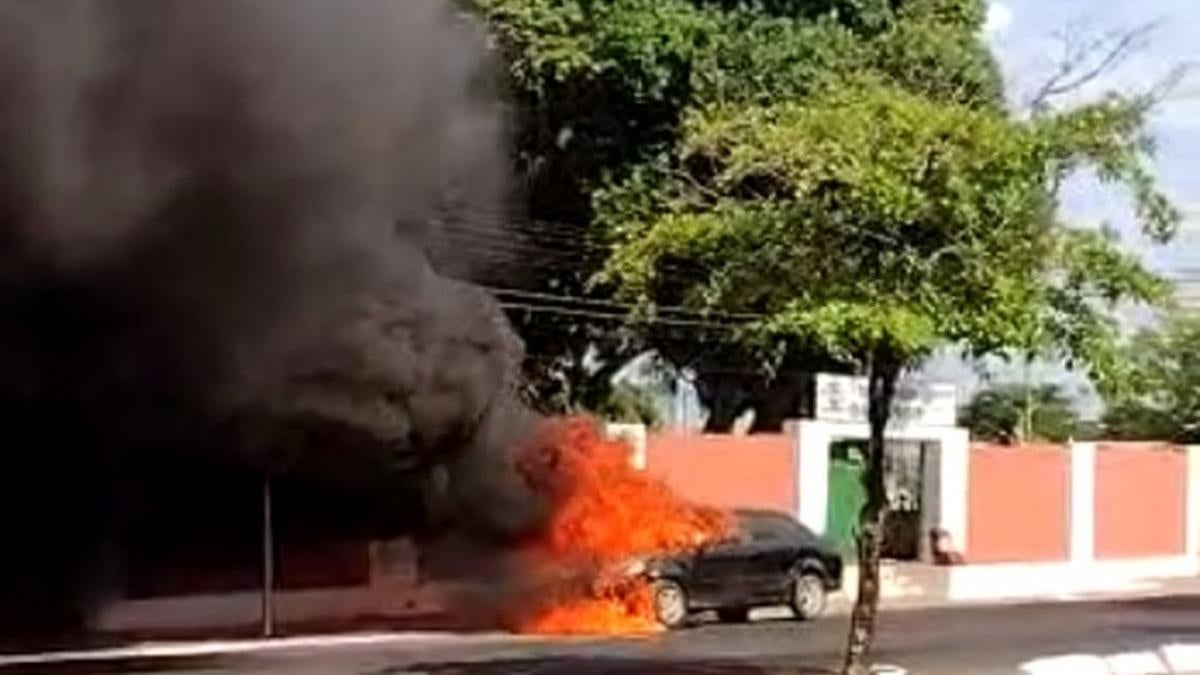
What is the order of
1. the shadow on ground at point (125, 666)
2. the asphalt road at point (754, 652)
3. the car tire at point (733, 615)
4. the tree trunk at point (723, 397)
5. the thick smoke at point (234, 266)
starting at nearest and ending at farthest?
the asphalt road at point (754, 652)
the thick smoke at point (234, 266)
the shadow on ground at point (125, 666)
the car tire at point (733, 615)
the tree trunk at point (723, 397)

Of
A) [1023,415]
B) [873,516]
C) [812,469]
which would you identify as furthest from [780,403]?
[873,516]

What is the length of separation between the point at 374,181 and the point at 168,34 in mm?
4296

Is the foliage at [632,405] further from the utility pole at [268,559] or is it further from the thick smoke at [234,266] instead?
the utility pole at [268,559]

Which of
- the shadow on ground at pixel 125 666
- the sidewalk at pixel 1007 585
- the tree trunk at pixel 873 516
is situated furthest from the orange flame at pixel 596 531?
the tree trunk at pixel 873 516

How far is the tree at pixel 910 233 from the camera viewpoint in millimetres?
14836

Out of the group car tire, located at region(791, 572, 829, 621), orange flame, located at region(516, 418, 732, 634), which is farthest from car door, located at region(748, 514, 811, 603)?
orange flame, located at region(516, 418, 732, 634)

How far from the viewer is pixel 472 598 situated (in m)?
29.4

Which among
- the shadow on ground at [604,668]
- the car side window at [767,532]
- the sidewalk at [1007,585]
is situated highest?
the car side window at [767,532]

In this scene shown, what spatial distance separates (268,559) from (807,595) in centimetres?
663

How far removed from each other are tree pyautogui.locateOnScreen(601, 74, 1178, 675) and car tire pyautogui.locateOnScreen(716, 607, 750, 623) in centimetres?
1257

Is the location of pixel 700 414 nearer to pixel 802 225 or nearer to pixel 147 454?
pixel 147 454

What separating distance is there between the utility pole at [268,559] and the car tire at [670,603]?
14.8 feet

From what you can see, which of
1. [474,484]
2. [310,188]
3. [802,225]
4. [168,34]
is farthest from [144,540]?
[802,225]

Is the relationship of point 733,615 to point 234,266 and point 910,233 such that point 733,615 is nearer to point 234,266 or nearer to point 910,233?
point 234,266
